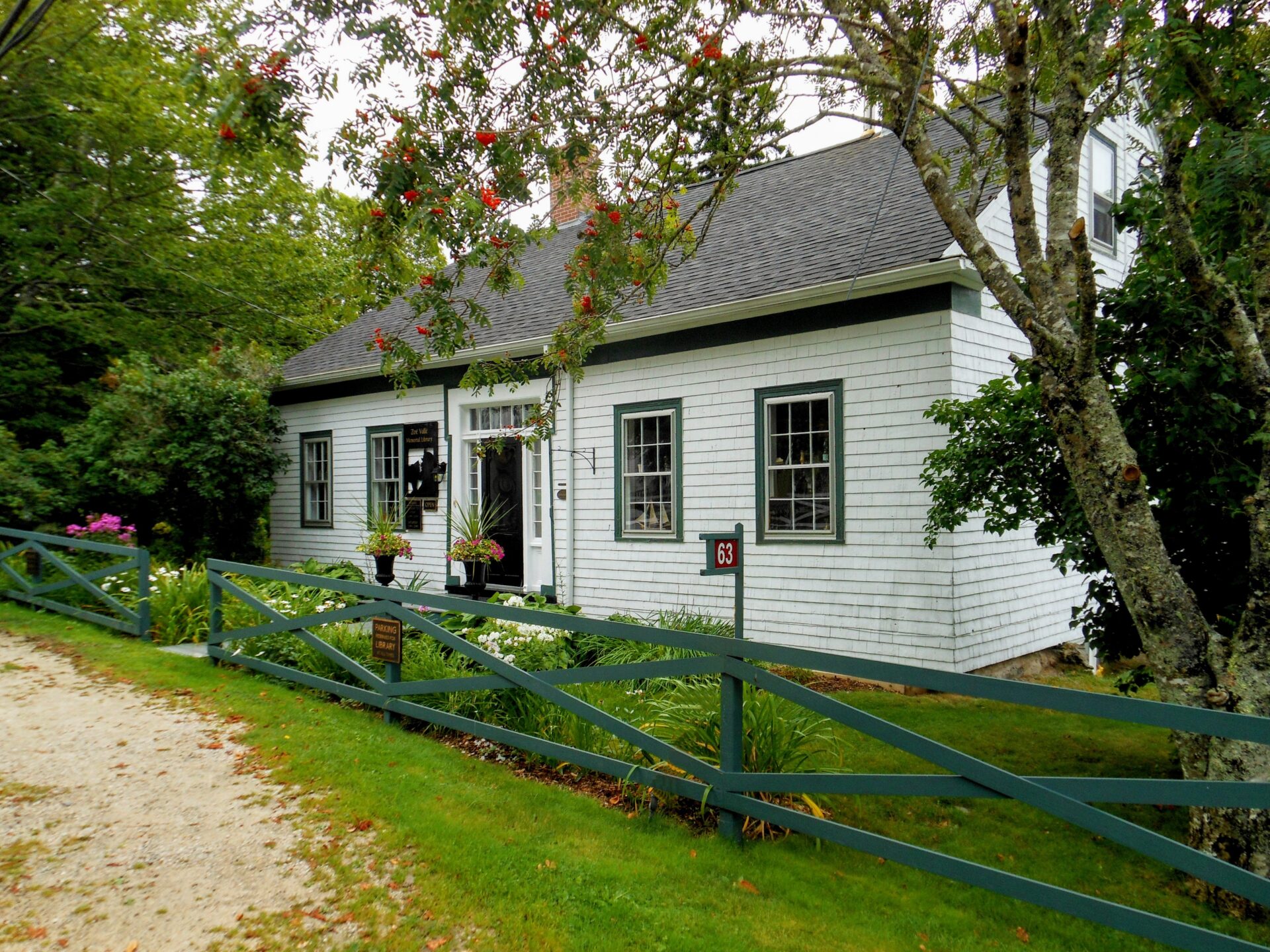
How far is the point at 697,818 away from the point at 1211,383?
370 centimetres

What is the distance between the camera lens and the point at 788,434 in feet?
29.0

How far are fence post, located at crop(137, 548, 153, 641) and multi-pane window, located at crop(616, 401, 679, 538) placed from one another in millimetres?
5079

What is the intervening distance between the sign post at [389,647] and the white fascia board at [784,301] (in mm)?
2155

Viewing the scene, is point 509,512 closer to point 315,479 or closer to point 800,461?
point 800,461

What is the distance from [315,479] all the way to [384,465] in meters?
2.16

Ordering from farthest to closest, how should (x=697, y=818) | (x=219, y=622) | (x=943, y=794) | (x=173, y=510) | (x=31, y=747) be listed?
(x=173, y=510) < (x=219, y=622) < (x=31, y=747) < (x=697, y=818) < (x=943, y=794)

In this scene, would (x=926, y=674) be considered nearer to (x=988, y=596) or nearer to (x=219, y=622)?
(x=988, y=596)

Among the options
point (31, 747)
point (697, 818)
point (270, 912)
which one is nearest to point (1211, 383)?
point (697, 818)

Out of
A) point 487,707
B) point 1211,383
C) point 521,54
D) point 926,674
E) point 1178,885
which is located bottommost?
point 1178,885

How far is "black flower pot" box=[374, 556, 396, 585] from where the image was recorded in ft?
38.4

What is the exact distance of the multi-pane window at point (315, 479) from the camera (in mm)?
14961

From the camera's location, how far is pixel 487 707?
5.84m

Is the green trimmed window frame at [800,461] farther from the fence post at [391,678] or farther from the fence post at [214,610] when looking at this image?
the fence post at [214,610]

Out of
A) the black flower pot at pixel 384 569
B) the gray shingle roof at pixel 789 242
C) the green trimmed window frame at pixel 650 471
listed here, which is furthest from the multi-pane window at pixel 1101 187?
the black flower pot at pixel 384 569
